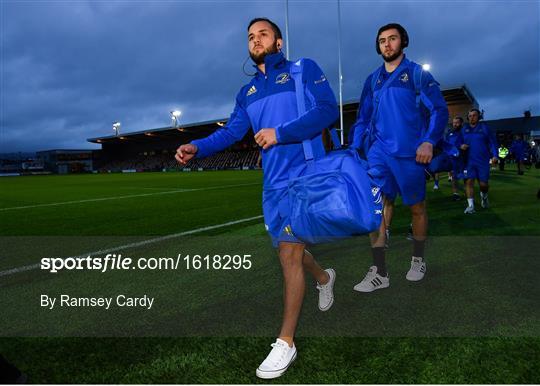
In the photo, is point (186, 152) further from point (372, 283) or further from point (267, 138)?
point (372, 283)

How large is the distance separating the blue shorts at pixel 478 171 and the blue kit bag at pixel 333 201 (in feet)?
24.3

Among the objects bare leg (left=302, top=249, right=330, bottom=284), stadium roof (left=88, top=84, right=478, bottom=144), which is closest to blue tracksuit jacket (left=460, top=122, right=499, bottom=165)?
bare leg (left=302, top=249, right=330, bottom=284)

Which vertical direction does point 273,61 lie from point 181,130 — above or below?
below

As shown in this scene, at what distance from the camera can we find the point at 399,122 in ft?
12.0

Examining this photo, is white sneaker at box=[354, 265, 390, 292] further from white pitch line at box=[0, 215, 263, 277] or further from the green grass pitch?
white pitch line at box=[0, 215, 263, 277]

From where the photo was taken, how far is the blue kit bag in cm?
212

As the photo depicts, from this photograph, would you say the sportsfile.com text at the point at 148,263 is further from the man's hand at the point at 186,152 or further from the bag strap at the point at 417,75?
the bag strap at the point at 417,75

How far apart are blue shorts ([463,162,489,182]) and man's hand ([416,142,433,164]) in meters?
5.94

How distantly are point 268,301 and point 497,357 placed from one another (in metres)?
1.63

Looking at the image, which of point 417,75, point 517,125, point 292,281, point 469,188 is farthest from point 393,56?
point 517,125

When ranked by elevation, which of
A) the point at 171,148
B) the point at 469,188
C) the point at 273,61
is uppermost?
the point at 171,148

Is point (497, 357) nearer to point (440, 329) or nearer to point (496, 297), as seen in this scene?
point (440, 329)

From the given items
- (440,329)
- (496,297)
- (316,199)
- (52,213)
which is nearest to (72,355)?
(316,199)

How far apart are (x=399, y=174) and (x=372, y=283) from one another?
0.94 meters
